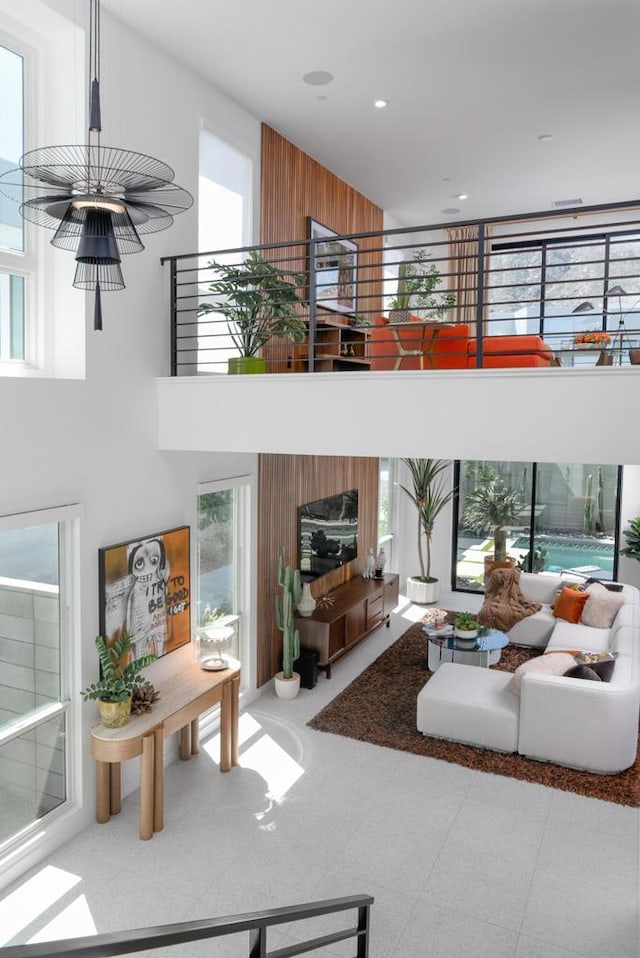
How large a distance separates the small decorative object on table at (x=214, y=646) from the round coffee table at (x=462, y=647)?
8.67ft

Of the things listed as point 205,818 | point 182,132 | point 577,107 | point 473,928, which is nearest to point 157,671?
point 205,818

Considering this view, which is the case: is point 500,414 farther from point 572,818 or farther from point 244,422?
point 572,818

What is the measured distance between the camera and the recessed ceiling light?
5.39 metres

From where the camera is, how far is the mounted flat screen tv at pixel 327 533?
7.48 metres

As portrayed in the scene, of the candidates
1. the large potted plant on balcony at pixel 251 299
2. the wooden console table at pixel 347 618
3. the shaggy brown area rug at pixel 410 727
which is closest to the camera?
the large potted plant on balcony at pixel 251 299

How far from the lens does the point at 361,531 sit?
911cm

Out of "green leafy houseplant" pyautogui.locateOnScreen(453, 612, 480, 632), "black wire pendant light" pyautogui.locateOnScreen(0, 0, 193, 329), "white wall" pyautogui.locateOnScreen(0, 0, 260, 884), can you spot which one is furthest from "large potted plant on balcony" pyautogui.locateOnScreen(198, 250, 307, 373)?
"green leafy houseplant" pyautogui.locateOnScreen(453, 612, 480, 632)

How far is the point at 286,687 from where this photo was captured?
21.6ft

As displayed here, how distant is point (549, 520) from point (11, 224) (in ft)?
27.0

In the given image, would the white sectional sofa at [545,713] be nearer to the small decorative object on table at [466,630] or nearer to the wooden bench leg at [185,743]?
the small decorative object on table at [466,630]

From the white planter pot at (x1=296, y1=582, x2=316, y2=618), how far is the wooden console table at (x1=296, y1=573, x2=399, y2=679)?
5 cm

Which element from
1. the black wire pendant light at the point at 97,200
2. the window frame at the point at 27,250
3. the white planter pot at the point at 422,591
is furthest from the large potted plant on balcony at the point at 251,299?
the white planter pot at the point at 422,591

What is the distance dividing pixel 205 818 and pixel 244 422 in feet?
8.87

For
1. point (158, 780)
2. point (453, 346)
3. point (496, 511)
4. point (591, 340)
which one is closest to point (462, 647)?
point (453, 346)
